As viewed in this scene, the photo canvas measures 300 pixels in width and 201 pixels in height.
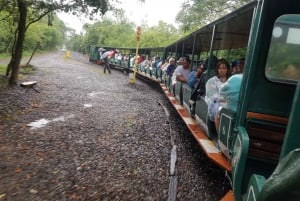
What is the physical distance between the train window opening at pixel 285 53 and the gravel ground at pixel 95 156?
1.77 metres

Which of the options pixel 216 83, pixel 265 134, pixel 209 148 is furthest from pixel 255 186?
pixel 216 83

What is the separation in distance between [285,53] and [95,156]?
3304 mm

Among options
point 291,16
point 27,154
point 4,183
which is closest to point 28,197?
point 4,183

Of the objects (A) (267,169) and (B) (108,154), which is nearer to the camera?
(A) (267,169)

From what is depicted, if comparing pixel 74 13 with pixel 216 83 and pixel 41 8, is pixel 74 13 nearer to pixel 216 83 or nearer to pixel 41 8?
pixel 41 8

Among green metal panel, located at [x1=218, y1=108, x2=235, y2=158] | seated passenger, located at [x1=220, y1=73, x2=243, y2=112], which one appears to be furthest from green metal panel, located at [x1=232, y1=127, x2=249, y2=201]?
seated passenger, located at [x1=220, y1=73, x2=243, y2=112]

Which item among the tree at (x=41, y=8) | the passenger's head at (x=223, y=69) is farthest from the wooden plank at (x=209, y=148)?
the tree at (x=41, y=8)

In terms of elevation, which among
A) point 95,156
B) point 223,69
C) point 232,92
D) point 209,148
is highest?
point 223,69

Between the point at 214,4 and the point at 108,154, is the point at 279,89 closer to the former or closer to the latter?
the point at 108,154

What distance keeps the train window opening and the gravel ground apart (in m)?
1.77

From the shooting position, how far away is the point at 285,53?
12.2ft

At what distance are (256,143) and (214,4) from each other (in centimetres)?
1951

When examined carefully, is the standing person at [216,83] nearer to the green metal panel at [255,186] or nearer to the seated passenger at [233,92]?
the seated passenger at [233,92]

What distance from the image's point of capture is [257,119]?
143 inches
